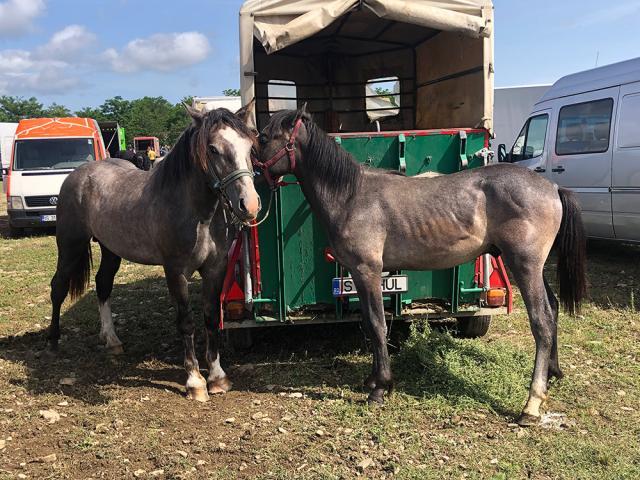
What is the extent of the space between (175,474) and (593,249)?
8432mm

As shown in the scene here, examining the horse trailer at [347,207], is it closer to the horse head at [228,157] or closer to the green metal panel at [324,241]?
the green metal panel at [324,241]

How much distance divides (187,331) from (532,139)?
7436 millimetres

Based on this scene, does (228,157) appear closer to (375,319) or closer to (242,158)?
(242,158)

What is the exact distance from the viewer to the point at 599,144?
7.34 meters

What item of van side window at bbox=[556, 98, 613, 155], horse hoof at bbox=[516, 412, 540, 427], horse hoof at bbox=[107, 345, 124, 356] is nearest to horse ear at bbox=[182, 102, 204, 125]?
horse hoof at bbox=[107, 345, 124, 356]

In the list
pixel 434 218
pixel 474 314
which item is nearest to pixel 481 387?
pixel 474 314

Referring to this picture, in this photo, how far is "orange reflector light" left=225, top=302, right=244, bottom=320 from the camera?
4.35 metres

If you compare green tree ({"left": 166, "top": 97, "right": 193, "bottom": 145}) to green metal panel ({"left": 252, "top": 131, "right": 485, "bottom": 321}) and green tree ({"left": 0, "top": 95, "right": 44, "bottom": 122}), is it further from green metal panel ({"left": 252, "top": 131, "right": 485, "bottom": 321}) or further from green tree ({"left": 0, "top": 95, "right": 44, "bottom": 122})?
green metal panel ({"left": 252, "top": 131, "right": 485, "bottom": 321})

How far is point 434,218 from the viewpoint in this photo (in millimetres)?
3615

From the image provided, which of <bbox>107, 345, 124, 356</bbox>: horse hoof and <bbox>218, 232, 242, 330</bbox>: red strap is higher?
<bbox>218, 232, 242, 330</bbox>: red strap

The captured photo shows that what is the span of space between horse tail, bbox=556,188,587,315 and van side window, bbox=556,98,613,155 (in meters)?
4.28

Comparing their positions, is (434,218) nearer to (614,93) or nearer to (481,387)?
(481,387)

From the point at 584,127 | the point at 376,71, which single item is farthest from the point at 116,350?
the point at 584,127

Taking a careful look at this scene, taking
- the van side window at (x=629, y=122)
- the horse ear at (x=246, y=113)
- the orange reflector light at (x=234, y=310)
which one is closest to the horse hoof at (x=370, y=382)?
the orange reflector light at (x=234, y=310)
